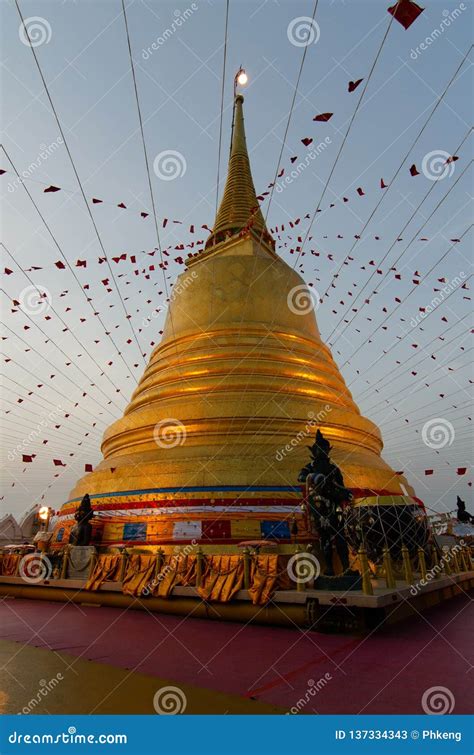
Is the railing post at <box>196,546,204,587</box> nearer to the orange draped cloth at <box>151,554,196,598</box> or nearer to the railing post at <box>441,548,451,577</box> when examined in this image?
the orange draped cloth at <box>151,554,196,598</box>

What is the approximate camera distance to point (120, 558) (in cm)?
1000

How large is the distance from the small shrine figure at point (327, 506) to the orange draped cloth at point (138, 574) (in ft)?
11.8

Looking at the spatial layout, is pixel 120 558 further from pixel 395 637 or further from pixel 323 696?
pixel 323 696

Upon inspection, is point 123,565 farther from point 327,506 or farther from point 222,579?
point 327,506

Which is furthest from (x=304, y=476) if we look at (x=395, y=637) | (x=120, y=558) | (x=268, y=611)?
(x=120, y=558)

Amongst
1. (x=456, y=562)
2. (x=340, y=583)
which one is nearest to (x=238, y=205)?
(x=456, y=562)

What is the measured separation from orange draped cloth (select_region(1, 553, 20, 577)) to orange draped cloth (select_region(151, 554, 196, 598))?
19.3ft

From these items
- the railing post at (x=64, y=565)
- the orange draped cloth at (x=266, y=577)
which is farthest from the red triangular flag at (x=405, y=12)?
the railing post at (x=64, y=565)

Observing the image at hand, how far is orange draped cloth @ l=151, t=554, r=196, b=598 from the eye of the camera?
8672 millimetres

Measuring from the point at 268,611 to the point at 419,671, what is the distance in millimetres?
3131

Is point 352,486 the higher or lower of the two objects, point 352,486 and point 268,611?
the higher

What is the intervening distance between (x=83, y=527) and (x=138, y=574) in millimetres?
3629

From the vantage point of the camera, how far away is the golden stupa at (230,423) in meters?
11.9

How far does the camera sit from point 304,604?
23.3 ft
